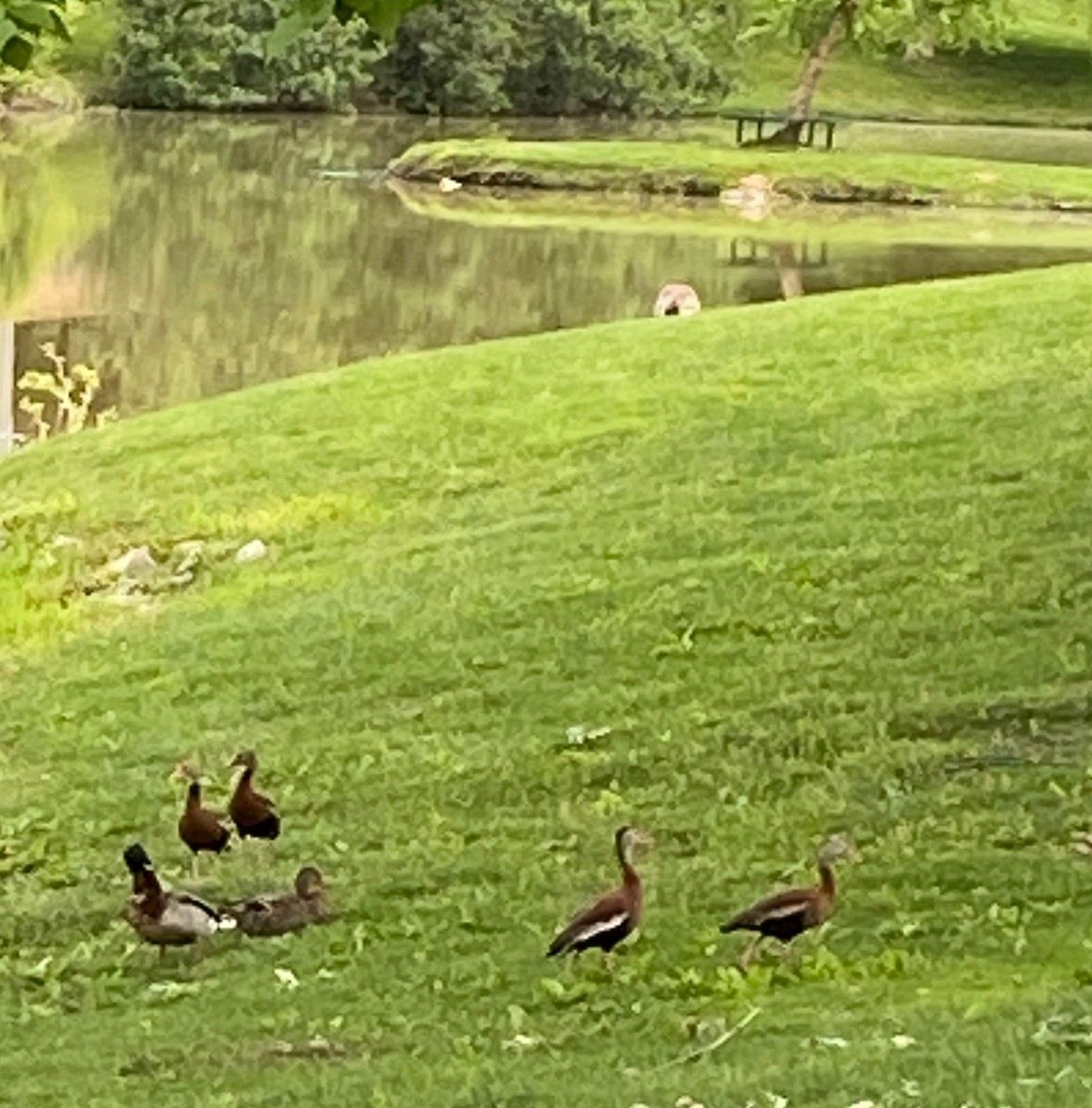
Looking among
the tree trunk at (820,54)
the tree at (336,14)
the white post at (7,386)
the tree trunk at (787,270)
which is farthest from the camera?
the tree trunk at (820,54)

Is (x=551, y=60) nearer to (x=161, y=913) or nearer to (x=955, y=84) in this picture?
(x=955, y=84)

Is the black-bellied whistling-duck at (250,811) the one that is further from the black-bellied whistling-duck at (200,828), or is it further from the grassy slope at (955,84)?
the grassy slope at (955,84)

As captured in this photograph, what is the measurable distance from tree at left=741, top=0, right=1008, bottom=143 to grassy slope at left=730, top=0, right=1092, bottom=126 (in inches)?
758

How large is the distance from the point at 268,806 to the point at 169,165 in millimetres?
44240

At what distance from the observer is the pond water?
28.0 m

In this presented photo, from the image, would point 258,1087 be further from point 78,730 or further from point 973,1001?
point 78,730

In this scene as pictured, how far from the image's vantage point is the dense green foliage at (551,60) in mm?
67688

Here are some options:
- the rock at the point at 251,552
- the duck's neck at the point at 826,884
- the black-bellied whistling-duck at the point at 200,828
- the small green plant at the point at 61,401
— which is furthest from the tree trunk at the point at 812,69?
the duck's neck at the point at 826,884

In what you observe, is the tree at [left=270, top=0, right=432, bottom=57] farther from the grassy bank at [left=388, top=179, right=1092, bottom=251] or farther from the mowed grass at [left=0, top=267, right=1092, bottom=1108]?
the grassy bank at [left=388, top=179, right=1092, bottom=251]

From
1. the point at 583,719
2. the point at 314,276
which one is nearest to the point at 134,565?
the point at 583,719

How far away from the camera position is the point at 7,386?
25062 millimetres

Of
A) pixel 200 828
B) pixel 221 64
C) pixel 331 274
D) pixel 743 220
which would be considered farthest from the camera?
pixel 221 64

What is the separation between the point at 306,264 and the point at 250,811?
27.2 metres

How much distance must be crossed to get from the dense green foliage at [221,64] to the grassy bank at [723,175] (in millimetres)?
12832
